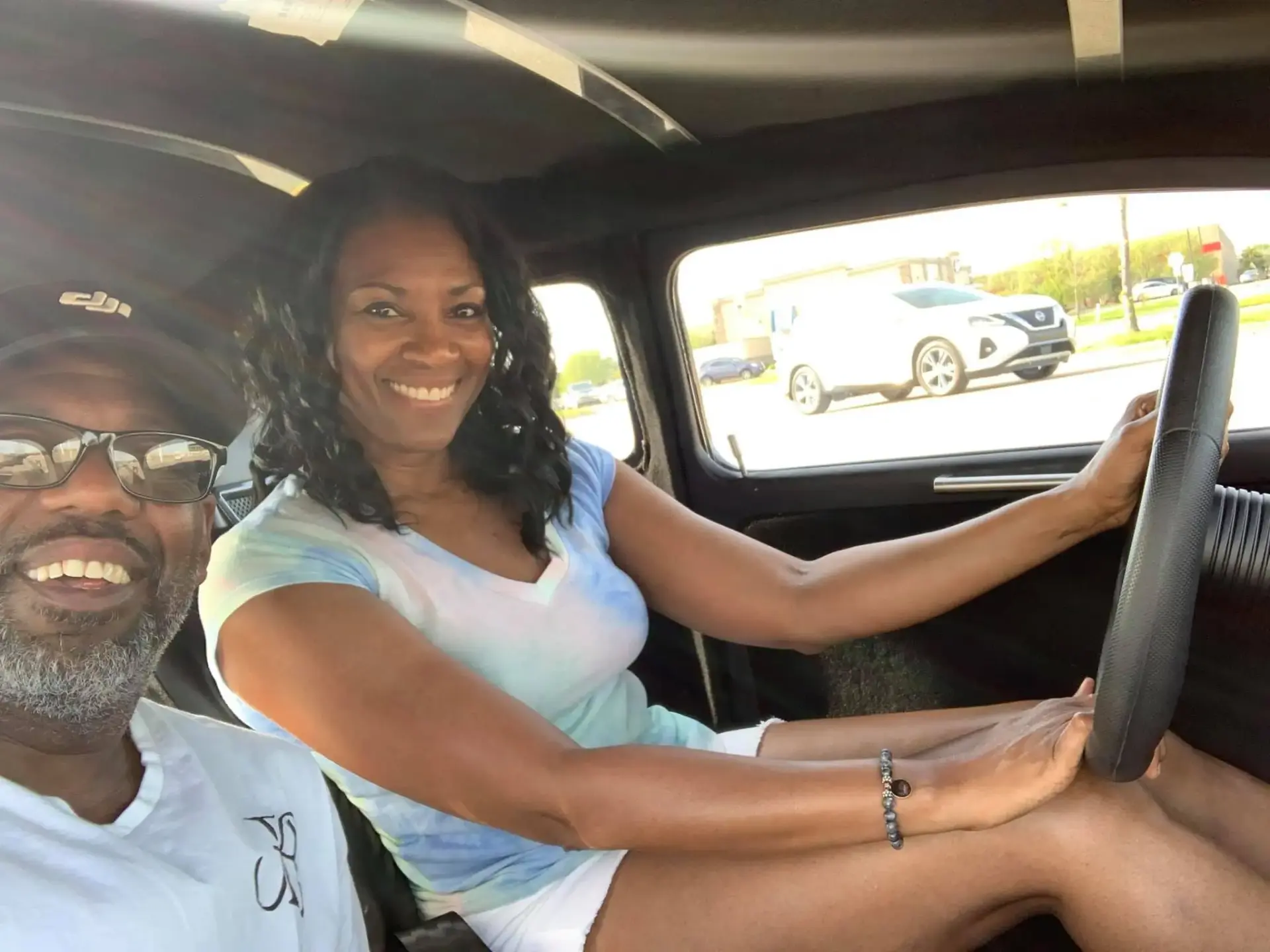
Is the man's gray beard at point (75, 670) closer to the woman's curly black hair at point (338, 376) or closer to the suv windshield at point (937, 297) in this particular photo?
the woman's curly black hair at point (338, 376)

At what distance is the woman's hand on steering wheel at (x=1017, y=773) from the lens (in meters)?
1.05

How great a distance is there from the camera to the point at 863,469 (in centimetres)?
199

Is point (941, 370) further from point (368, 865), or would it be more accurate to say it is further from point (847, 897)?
point (368, 865)

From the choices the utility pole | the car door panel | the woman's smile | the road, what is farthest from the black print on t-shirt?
the utility pole

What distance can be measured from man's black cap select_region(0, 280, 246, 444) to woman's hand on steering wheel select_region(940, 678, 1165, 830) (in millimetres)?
836

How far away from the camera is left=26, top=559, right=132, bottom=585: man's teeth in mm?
882

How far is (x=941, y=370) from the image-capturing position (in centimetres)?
187

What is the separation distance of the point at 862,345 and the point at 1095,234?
45 centimetres

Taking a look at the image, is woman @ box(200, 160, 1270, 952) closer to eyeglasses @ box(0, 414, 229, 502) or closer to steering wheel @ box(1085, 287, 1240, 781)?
steering wheel @ box(1085, 287, 1240, 781)

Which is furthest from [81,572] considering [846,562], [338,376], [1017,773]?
[846,562]

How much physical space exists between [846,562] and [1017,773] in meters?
0.59

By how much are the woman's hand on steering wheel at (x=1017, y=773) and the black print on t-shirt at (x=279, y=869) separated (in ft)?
2.13

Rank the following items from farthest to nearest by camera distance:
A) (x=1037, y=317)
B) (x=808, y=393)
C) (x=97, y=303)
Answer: (x=808, y=393) → (x=1037, y=317) → (x=97, y=303)

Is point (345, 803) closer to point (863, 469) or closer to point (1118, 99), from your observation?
point (863, 469)
